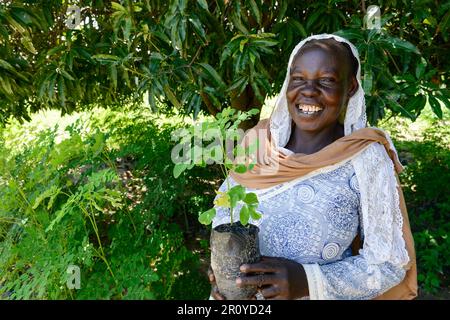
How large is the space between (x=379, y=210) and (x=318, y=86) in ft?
1.36

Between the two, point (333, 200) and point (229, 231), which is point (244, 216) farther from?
point (333, 200)

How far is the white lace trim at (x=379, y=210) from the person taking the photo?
1.40 metres

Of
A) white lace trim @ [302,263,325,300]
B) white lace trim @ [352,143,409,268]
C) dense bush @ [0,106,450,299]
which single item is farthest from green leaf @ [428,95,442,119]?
dense bush @ [0,106,450,299]

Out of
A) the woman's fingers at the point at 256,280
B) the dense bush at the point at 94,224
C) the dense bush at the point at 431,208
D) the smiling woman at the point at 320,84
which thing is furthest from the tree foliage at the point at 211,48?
the dense bush at the point at 431,208

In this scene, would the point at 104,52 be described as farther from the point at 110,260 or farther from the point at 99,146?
the point at 110,260

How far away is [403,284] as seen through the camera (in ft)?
5.00

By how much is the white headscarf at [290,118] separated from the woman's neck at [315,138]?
3 cm

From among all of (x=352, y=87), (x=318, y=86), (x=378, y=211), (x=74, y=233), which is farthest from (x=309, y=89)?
(x=74, y=233)

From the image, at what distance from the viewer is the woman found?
4.58ft

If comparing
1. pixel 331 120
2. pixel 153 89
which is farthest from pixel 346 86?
pixel 153 89

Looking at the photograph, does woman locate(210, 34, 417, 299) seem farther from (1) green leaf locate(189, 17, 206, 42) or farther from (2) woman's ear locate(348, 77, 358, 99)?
(1) green leaf locate(189, 17, 206, 42)

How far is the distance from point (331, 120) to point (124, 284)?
1.31 meters

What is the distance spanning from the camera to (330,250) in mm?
1456

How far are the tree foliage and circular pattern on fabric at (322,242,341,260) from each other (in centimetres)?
76
